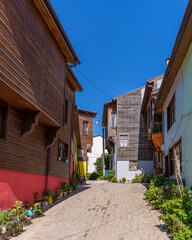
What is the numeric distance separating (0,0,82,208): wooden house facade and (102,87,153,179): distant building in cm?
1414

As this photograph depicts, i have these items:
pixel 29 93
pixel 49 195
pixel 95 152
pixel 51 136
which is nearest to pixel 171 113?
pixel 51 136

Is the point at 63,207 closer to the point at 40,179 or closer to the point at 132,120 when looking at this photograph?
the point at 40,179

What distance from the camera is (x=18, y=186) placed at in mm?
9664

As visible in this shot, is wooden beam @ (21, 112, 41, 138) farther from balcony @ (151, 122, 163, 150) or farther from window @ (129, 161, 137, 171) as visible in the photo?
window @ (129, 161, 137, 171)

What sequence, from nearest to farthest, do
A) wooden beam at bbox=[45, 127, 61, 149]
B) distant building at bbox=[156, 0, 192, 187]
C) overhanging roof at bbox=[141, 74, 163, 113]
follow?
distant building at bbox=[156, 0, 192, 187] < wooden beam at bbox=[45, 127, 61, 149] < overhanging roof at bbox=[141, 74, 163, 113]

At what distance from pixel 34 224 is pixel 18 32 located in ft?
20.3

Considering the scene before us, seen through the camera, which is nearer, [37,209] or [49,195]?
[37,209]

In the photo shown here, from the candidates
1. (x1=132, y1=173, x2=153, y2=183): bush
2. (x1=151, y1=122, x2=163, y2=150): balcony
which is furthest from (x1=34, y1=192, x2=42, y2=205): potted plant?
(x1=132, y1=173, x2=153, y2=183): bush

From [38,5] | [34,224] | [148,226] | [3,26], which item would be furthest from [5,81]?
[148,226]

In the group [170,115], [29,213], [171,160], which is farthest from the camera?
[170,115]

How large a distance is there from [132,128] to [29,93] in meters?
19.4

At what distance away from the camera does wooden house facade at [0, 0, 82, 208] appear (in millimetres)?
8133

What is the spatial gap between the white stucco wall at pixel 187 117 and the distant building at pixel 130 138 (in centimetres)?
1668

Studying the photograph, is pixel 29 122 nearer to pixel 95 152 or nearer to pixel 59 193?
pixel 59 193
